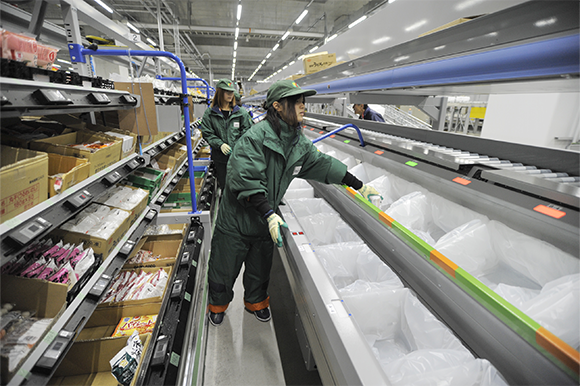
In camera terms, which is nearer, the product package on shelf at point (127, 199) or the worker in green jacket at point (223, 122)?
the product package on shelf at point (127, 199)

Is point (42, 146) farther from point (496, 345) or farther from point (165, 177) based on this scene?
point (496, 345)

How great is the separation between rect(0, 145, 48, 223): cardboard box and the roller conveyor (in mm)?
1127

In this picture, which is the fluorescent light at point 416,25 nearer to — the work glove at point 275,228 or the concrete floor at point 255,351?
the work glove at point 275,228

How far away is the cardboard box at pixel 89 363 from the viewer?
1404mm

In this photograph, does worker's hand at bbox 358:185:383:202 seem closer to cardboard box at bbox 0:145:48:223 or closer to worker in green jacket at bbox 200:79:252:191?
cardboard box at bbox 0:145:48:223

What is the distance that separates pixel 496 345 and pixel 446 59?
1.13m

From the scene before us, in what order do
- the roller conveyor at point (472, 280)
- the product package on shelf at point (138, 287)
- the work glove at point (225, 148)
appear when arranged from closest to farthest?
the roller conveyor at point (472, 280), the product package on shelf at point (138, 287), the work glove at point (225, 148)

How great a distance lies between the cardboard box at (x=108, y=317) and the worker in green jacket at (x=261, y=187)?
0.52 meters

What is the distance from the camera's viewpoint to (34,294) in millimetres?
1000

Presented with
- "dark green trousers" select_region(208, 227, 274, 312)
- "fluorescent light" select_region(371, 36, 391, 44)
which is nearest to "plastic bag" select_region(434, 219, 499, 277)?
"dark green trousers" select_region(208, 227, 274, 312)

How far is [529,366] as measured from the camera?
2.64 feet

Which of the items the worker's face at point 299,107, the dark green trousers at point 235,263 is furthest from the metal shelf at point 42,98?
the dark green trousers at point 235,263

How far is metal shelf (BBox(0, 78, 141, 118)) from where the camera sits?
789 millimetres

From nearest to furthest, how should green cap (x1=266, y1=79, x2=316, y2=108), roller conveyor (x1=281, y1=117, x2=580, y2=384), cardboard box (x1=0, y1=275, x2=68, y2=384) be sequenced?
roller conveyor (x1=281, y1=117, x2=580, y2=384) < cardboard box (x1=0, y1=275, x2=68, y2=384) < green cap (x1=266, y1=79, x2=316, y2=108)
